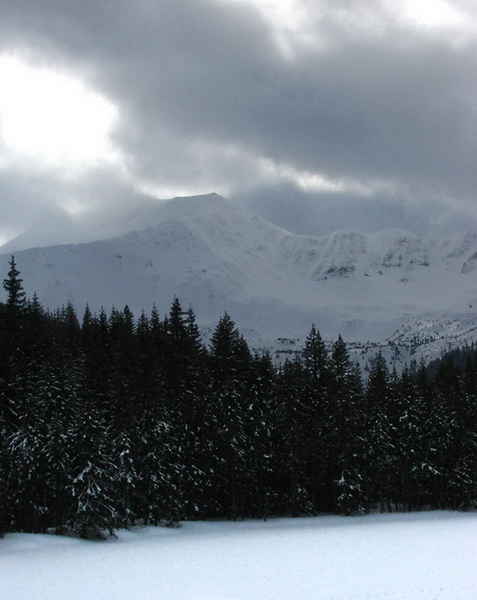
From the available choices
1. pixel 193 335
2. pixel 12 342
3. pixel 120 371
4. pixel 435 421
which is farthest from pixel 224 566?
pixel 435 421

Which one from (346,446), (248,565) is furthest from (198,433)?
(248,565)

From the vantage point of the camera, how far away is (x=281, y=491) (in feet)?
180

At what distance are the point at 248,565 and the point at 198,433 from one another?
21.2 meters

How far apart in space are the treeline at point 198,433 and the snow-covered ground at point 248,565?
3668 millimetres

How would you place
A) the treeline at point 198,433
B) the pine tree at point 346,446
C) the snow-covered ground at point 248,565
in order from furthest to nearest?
the pine tree at point 346,446 → the treeline at point 198,433 → the snow-covered ground at point 248,565

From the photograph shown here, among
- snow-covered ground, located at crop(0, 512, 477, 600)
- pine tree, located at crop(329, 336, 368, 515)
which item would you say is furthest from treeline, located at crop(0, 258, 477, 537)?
snow-covered ground, located at crop(0, 512, 477, 600)

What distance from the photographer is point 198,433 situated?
49969 mm

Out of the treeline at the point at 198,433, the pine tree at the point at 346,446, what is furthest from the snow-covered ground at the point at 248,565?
the pine tree at the point at 346,446

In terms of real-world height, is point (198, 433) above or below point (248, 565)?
above

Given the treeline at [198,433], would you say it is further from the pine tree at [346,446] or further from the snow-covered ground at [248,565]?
the snow-covered ground at [248,565]

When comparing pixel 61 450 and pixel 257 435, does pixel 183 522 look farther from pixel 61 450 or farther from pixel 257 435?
pixel 61 450

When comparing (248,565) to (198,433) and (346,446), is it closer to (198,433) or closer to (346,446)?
(198,433)

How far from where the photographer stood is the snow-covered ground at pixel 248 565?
77.4 ft

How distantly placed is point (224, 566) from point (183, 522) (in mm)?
20352
